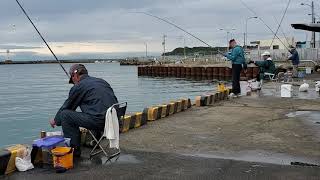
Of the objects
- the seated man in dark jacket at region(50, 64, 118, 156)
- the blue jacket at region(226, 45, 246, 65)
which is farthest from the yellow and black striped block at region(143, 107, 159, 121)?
the blue jacket at region(226, 45, 246, 65)

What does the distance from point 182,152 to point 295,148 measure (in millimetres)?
1862

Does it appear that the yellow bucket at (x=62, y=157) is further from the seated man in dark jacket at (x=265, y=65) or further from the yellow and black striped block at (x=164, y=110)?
the seated man in dark jacket at (x=265, y=65)

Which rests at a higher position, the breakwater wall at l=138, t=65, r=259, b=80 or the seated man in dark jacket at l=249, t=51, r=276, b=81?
the seated man in dark jacket at l=249, t=51, r=276, b=81

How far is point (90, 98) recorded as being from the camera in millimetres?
6309

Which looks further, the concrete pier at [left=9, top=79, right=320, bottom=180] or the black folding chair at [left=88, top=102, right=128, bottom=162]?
the black folding chair at [left=88, top=102, right=128, bottom=162]

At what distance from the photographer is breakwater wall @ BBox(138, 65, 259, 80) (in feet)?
183

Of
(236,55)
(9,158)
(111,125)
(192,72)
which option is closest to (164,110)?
(236,55)

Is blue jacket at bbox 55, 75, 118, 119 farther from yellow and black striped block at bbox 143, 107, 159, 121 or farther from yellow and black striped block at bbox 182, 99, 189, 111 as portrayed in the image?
yellow and black striped block at bbox 182, 99, 189, 111

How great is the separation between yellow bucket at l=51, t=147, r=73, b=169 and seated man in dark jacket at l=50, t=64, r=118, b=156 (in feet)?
1.31

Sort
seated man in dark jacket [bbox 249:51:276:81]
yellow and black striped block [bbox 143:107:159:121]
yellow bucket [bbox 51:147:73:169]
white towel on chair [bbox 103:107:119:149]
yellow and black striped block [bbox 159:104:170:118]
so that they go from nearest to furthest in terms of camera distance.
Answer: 1. yellow bucket [bbox 51:147:73:169]
2. white towel on chair [bbox 103:107:119:149]
3. yellow and black striped block [bbox 143:107:159:121]
4. yellow and black striped block [bbox 159:104:170:118]
5. seated man in dark jacket [bbox 249:51:276:81]

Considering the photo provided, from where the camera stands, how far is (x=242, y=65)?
45.8 feet

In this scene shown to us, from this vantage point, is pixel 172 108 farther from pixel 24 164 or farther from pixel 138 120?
pixel 24 164

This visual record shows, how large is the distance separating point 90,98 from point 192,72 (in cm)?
5768

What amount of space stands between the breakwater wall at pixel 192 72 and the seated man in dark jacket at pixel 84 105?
130 feet
